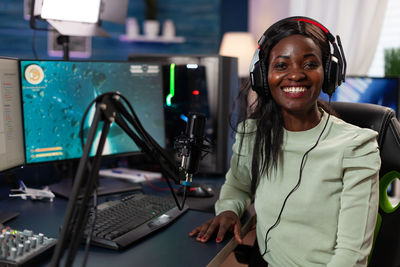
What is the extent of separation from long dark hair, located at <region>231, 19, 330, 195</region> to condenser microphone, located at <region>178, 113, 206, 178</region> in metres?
0.28

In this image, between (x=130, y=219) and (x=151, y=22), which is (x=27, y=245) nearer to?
(x=130, y=219)

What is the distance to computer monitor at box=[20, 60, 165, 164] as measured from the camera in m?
1.19

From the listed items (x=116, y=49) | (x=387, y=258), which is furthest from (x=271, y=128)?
(x=116, y=49)

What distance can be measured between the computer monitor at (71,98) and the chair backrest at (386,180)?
2.45 feet

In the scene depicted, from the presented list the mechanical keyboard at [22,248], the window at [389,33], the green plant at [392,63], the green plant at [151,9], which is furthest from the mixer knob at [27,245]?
the green plant at [151,9]

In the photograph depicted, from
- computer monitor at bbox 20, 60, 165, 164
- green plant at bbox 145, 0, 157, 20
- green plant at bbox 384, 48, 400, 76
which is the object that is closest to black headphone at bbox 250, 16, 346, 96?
computer monitor at bbox 20, 60, 165, 164

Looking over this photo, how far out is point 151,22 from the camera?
12.4 ft

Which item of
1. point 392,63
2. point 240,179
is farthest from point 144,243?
point 392,63

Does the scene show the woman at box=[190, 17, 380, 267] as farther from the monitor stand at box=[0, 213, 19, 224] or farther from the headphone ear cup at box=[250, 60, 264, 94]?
the monitor stand at box=[0, 213, 19, 224]

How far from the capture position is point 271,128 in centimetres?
113

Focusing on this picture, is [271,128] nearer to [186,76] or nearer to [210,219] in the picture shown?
[210,219]

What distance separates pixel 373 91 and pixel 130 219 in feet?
4.03

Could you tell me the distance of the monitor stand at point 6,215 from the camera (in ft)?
3.41

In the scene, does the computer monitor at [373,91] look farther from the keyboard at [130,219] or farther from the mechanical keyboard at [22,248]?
the mechanical keyboard at [22,248]
